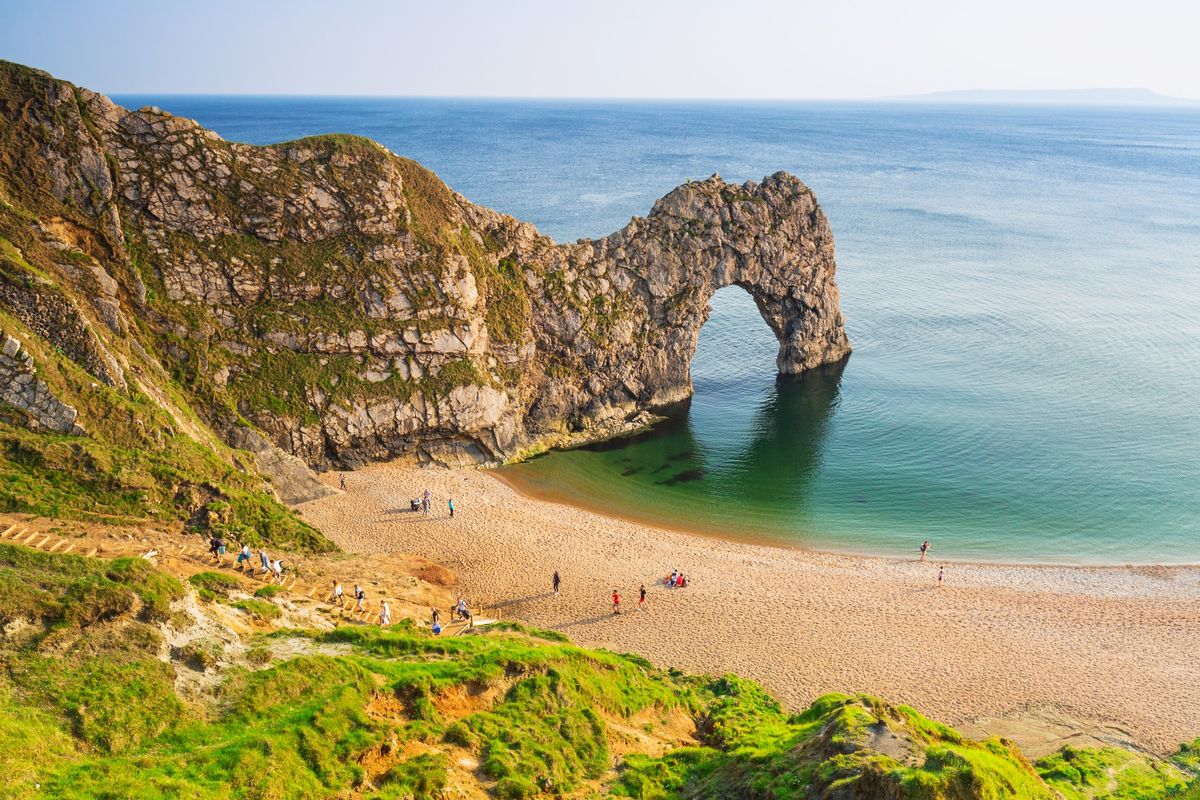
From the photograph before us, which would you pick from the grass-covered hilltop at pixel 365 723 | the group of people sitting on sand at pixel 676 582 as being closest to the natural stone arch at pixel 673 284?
the group of people sitting on sand at pixel 676 582

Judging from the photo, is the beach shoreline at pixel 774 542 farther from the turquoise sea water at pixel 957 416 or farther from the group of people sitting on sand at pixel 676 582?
the group of people sitting on sand at pixel 676 582

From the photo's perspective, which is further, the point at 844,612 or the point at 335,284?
the point at 335,284

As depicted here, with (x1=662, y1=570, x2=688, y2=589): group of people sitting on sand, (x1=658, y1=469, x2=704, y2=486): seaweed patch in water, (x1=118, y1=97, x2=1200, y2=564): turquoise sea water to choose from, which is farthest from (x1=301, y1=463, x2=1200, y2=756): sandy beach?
(x1=658, y1=469, x2=704, y2=486): seaweed patch in water

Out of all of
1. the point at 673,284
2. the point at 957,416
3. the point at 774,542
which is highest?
the point at 673,284

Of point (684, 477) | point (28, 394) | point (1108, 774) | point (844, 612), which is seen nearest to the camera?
point (1108, 774)

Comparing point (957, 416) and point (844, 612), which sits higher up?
point (957, 416)

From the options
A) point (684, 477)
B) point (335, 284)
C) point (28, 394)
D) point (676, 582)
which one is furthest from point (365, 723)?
point (684, 477)

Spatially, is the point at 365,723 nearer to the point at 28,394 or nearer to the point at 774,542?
the point at 28,394
